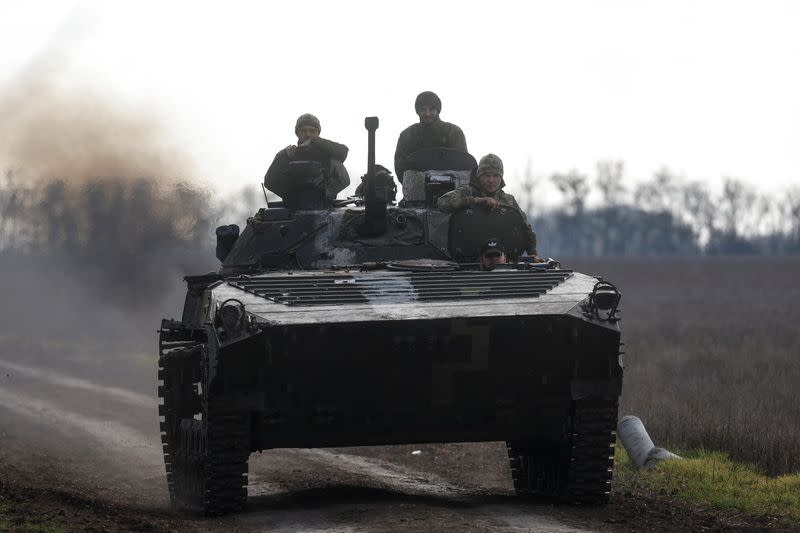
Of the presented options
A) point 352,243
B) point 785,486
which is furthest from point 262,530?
point 785,486

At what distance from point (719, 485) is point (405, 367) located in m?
3.55

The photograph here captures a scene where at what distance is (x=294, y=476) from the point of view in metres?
13.4

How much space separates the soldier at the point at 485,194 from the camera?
1241 cm

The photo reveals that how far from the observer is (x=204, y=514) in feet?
34.3

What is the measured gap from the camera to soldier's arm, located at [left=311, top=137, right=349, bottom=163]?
13.6 meters

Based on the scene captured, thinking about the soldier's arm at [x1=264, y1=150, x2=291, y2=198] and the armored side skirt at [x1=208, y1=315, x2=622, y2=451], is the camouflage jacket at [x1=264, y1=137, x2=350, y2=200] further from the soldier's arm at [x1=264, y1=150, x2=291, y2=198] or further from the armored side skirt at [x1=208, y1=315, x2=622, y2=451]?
the armored side skirt at [x1=208, y1=315, x2=622, y2=451]

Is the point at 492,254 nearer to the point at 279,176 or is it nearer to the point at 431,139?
the point at 279,176

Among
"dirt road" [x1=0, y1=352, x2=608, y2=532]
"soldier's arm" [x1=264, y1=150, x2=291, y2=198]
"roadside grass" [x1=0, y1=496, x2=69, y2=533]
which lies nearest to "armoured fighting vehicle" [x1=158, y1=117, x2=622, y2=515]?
"dirt road" [x1=0, y1=352, x2=608, y2=532]

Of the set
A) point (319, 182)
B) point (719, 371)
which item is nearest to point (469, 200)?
point (319, 182)

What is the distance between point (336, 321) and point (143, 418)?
31.2 feet

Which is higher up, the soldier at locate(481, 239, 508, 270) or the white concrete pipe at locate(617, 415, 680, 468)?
the soldier at locate(481, 239, 508, 270)

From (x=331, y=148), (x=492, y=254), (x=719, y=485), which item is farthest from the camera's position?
(x=331, y=148)

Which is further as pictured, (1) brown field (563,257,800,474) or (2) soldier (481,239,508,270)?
(1) brown field (563,257,800,474)

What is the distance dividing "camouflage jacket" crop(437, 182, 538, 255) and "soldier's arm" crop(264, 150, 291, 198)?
1420mm
